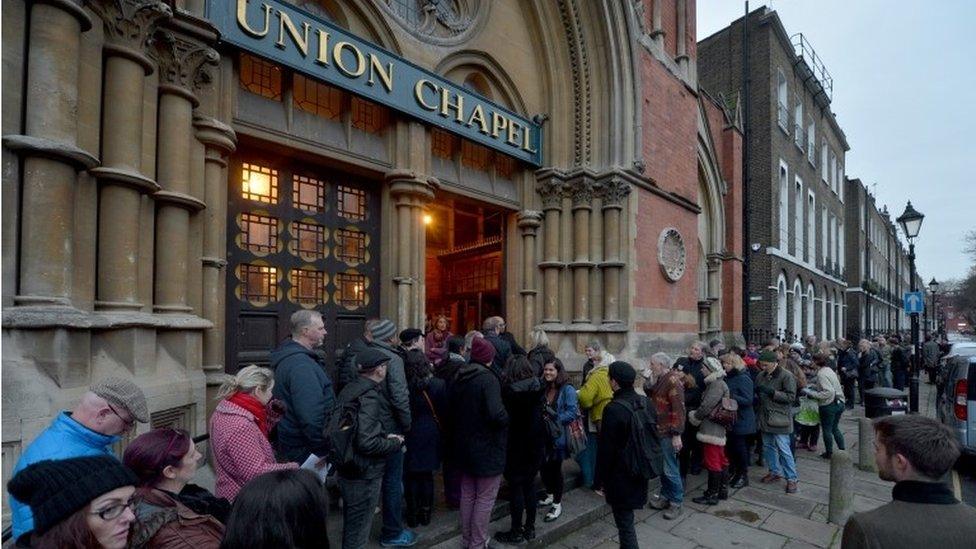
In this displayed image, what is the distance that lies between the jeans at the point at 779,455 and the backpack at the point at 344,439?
5.06 meters

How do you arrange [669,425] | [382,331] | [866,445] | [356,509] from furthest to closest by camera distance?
[866,445], [669,425], [382,331], [356,509]

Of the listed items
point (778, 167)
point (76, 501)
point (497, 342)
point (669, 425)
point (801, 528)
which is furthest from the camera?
point (778, 167)

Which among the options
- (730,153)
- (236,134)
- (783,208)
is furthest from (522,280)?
(783,208)

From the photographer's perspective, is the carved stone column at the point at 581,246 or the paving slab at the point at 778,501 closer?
the paving slab at the point at 778,501

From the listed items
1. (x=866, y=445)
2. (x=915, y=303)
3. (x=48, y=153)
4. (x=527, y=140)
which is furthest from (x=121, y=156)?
(x=915, y=303)

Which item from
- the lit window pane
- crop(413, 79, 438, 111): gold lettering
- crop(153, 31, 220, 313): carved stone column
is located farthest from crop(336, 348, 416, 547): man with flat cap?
crop(413, 79, 438, 111): gold lettering

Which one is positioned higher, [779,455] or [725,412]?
[725,412]

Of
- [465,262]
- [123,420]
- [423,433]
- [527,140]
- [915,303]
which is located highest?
[527,140]

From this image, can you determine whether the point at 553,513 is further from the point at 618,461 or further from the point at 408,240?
the point at 408,240

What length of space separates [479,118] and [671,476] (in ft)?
18.2

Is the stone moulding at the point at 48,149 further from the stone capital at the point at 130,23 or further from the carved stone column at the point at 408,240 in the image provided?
the carved stone column at the point at 408,240

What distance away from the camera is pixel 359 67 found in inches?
228

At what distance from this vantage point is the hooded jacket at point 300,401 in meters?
3.02

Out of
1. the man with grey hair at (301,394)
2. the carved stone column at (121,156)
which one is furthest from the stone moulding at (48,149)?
the man with grey hair at (301,394)
